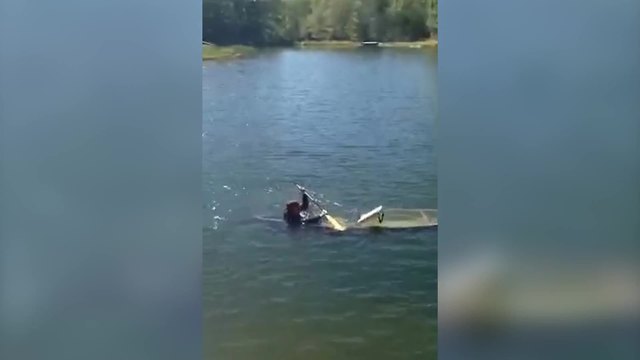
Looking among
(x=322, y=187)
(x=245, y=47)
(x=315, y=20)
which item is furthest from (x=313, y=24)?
(x=322, y=187)

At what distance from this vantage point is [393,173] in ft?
4.32

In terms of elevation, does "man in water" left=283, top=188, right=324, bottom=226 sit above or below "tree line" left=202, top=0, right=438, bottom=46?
below

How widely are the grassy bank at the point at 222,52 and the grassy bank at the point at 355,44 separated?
12 cm

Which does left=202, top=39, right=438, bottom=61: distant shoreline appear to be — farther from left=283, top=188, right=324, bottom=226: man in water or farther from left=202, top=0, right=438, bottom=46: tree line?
left=283, top=188, right=324, bottom=226: man in water

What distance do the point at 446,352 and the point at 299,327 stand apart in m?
0.30

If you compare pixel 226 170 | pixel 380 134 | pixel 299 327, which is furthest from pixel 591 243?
pixel 226 170

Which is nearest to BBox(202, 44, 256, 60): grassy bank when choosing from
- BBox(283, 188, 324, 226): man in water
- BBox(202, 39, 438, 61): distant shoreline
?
BBox(202, 39, 438, 61): distant shoreline

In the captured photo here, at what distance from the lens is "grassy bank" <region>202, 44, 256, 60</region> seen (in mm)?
1316

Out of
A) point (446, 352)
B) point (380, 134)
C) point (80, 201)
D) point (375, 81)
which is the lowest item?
point (446, 352)

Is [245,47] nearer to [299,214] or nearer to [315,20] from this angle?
[315,20]

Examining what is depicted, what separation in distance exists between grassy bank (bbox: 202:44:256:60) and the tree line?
0.01 meters

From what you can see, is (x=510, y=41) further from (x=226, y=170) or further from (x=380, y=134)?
(x=226, y=170)

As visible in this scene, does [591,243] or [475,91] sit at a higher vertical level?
[475,91]

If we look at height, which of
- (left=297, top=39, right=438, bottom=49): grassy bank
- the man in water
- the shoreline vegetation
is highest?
the shoreline vegetation
